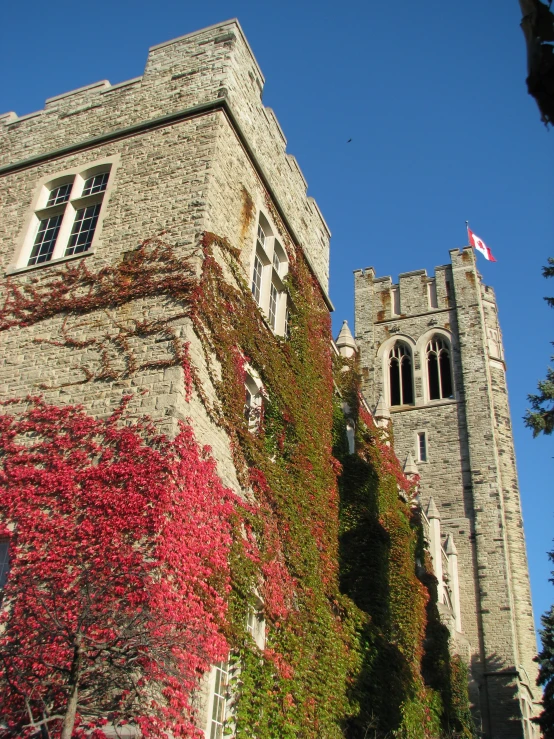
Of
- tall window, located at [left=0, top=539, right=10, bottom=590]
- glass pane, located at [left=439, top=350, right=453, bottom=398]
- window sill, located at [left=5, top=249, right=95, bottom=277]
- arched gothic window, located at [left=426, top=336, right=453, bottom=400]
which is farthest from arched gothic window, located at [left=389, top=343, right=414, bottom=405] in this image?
tall window, located at [left=0, top=539, right=10, bottom=590]

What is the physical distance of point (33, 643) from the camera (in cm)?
825

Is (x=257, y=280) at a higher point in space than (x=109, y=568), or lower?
higher

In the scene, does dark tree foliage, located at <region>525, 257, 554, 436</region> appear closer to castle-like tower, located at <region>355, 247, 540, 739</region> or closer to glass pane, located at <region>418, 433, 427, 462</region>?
castle-like tower, located at <region>355, 247, 540, 739</region>

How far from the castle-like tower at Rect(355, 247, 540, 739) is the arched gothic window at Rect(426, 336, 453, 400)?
0.06 metres

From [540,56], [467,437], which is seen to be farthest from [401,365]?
[540,56]

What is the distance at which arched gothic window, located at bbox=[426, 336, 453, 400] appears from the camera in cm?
4062

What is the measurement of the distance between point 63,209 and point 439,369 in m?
30.5

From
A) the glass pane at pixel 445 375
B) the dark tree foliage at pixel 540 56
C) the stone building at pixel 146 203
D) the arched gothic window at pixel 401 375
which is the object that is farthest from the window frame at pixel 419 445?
the dark tree foliage at pixel 540 56

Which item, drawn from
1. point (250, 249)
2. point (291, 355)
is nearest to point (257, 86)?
point (250, 249)

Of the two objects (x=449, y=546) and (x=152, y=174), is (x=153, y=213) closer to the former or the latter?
(x=152, y=174)

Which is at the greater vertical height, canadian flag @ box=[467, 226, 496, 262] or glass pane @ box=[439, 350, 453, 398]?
canadian flag @ box=[467, 226, 496, 262]

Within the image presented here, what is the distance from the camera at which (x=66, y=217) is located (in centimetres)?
1366

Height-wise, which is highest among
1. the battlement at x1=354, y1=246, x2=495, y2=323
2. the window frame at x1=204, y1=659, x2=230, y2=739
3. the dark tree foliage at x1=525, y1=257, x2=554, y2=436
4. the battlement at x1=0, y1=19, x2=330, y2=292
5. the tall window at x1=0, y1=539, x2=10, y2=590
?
the battlement at x1=354, y1=246, x2=495, y2=323

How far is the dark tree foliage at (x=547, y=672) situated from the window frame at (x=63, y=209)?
61.6 feet
